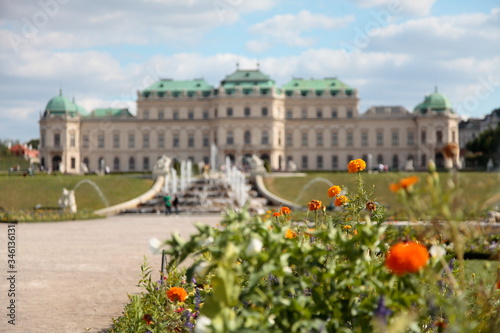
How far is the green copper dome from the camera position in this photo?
73.8m

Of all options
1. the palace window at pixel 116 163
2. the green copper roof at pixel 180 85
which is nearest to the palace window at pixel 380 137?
the green copper roof at pixel 180 85

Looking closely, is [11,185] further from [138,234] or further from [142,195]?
[138,234]

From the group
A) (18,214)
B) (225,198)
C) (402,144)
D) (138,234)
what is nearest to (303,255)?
(138,234)

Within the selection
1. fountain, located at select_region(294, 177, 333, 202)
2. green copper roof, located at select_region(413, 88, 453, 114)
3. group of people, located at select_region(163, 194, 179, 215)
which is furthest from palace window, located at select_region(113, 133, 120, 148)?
group of people, located at select_region(163, 194, 179, 215)

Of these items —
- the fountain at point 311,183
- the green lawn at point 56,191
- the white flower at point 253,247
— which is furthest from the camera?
the fountain at point 311,183

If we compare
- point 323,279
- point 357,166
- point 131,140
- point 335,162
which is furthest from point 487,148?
point 323,279

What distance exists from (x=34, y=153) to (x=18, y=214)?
82.4m

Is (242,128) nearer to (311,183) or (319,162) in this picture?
(319,162)

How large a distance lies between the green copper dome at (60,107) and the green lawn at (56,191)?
137ft

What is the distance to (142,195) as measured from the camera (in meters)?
30.9

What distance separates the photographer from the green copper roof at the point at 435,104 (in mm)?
71000

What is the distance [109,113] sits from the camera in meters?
74.4

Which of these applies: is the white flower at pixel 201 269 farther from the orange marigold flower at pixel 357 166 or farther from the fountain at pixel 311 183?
the fountain at pixel 311 183

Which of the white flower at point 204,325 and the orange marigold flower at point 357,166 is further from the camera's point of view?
the orange marigold flower at point 357,166
